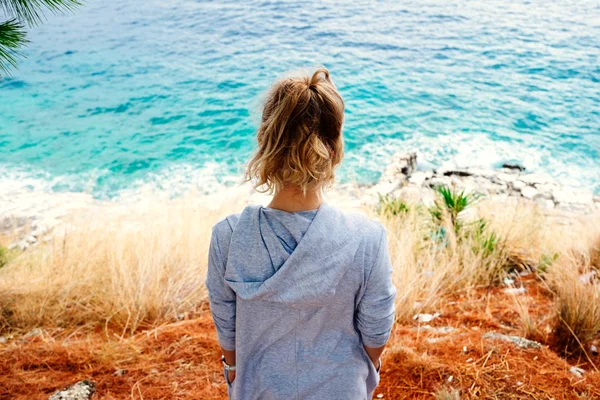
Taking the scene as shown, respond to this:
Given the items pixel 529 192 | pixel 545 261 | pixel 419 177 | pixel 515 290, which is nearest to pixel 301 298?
pixel 515 290

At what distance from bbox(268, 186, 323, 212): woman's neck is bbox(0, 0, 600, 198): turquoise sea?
7.16 m

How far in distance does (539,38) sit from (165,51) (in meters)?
12.9

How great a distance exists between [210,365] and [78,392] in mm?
715

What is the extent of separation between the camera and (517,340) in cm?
294

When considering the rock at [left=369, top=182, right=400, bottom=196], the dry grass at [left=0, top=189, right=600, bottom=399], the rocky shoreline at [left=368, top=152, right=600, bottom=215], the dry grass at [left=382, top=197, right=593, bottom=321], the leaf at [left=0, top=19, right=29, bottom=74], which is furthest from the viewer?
the rock at [left=369, top=182, right=400, bottom=196]

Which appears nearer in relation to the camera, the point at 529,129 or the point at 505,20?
the point at 529,129

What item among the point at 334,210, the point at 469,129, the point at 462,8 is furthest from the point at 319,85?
the point at 462,8

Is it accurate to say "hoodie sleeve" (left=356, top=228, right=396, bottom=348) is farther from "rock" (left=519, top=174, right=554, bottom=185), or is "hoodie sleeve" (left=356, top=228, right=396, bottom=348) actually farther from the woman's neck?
"rock" (left=519, top=174, right=554, bottom=185)

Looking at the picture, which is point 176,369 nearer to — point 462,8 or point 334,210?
point 334,210

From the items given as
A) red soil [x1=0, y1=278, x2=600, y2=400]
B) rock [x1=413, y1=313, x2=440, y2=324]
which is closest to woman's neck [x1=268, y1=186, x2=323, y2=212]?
red soil [x1=0, y1=278, x2=600, y2=400]

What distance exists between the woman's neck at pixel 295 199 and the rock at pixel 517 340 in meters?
2.11

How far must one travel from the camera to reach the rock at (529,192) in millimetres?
8508

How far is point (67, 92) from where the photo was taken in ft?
46.2

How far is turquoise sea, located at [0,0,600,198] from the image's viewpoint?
10.5 meters
